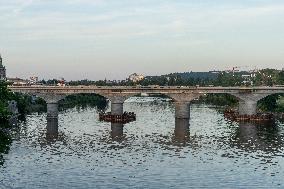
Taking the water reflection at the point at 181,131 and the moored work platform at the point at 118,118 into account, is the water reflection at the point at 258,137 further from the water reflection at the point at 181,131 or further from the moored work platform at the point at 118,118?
the moored work platform at the point at 118,118

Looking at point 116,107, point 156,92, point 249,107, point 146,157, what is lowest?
point 146,157

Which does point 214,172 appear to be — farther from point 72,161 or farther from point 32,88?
point 32,88

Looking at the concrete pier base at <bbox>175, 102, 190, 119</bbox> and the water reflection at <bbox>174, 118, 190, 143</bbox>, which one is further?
the concrete pier base at <bbox>175, 102, 190, 119</bbox>

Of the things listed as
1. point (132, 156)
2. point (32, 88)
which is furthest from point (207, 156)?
point (32, 88)

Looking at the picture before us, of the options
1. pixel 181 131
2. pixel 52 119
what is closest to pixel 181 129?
pixel 181 131

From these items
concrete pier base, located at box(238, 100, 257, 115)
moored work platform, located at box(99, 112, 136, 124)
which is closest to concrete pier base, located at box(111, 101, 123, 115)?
moored work platform, located at box(99, 112, 136, 124)

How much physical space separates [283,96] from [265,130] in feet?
142

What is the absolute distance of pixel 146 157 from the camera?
65.8 metres

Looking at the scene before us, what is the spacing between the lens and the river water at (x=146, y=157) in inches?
2089

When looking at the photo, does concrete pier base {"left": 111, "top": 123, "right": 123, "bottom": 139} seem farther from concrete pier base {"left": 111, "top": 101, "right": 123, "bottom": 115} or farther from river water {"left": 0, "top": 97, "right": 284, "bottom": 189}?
concrete pier base {"left": 111, "top": 101, "right": 123, "bottom": 115}

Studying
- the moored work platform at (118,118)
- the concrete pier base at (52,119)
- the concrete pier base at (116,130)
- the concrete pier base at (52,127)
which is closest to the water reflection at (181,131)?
the concrete pier base at (116,130)

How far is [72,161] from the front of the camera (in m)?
63.4

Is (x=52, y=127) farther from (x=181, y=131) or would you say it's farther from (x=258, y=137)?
(x=258, y=137)

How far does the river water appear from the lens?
53.1 m
